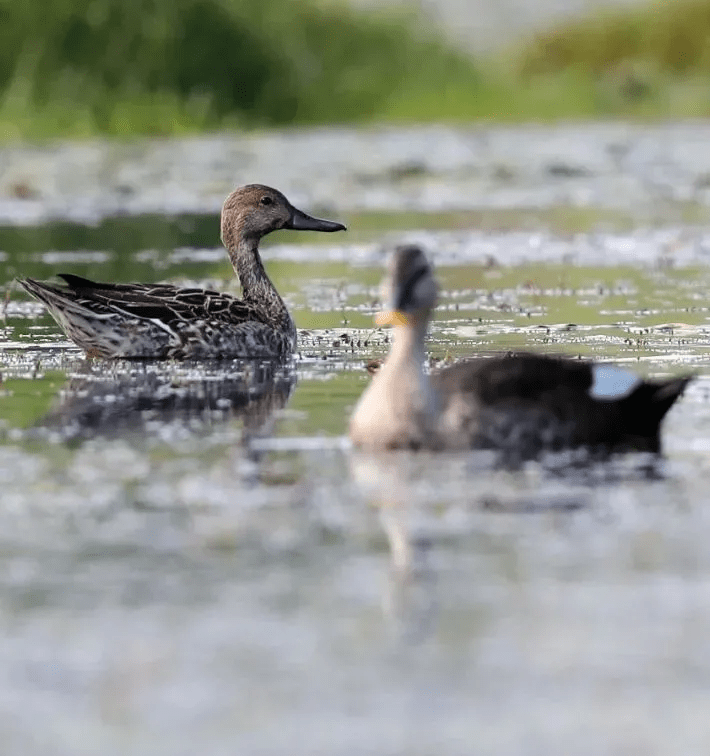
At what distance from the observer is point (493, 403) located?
8078 mm

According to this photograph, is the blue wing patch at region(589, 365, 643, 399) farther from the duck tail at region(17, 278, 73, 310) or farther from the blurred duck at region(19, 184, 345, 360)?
the duck tail at region(17, 278, 73, 310)

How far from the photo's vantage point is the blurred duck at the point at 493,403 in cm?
808

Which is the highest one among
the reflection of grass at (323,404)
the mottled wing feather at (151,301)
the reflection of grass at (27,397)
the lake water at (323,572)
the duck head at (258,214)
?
the duck head at (258,214)

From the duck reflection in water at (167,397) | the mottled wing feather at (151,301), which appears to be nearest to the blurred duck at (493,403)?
the duck reflection in water at (167,397)

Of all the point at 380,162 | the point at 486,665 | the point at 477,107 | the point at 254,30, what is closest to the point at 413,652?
the point at 486,665

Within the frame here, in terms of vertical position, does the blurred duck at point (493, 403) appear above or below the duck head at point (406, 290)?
below

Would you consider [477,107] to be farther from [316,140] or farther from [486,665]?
[486,665]

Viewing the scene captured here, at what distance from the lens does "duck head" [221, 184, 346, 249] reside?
12.8 metres

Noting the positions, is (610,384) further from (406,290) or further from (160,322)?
(160,322)

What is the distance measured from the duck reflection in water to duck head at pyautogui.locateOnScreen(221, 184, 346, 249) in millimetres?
1476

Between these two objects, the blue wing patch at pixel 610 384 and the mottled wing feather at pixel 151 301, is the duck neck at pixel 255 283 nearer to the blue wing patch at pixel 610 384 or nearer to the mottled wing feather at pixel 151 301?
the mottled wing feather at pixel 151 301

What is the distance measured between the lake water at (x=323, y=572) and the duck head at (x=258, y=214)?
1.02m

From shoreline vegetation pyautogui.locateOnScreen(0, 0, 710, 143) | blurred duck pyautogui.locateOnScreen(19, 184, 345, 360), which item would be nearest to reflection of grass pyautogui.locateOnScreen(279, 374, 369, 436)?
blurred duck pyautogui.locateOnScreen(19, 184, 345, 360)

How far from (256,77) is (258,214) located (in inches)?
940
